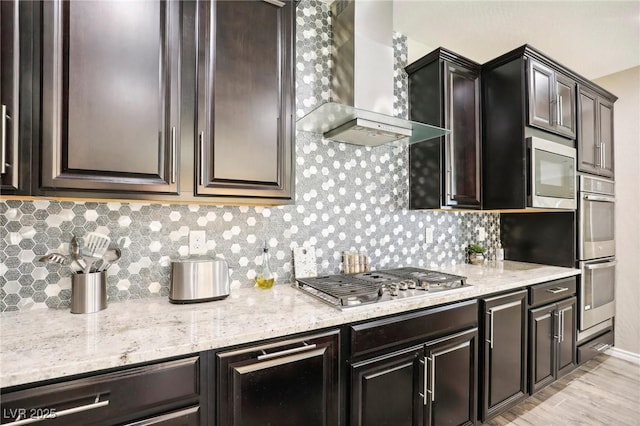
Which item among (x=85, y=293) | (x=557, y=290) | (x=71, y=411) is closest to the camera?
(x=71, y=411)

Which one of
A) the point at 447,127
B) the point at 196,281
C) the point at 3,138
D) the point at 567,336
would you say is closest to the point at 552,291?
the point at 567,336

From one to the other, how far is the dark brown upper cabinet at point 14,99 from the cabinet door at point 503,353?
2257mm

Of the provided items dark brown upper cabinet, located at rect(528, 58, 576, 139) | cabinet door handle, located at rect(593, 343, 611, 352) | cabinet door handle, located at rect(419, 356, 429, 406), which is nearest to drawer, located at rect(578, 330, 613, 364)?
cabinet door handle, located at rect(593, 343, 611, 352)

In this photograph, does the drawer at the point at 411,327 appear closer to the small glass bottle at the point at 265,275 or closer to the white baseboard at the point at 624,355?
the small glass bottle at the point at 265,275

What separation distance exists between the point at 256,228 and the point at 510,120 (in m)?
2.01

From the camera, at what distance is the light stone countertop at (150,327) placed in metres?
0.92

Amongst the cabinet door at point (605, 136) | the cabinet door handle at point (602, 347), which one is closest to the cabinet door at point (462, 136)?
the cabinet door at point (605, 136)

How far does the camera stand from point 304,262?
1.99 metres

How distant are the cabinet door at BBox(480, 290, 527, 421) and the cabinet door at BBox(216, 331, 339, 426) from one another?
1.10 meters

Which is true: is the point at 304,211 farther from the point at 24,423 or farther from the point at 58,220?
the point at 24,423

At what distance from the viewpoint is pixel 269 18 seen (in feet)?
5.16

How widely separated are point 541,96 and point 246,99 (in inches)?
87.4

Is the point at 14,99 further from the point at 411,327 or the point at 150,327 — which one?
the point at 411,327

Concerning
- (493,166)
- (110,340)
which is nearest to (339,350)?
(110,340)
